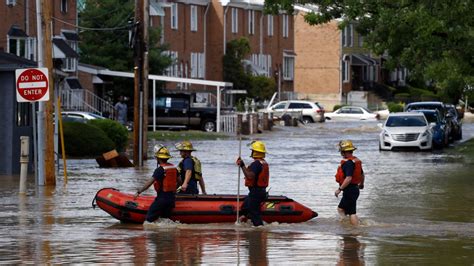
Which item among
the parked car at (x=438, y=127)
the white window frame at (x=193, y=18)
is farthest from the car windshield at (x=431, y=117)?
the white window frame at (x=193, y=18)

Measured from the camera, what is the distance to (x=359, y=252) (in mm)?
17172

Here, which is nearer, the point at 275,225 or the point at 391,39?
the point at 275,225

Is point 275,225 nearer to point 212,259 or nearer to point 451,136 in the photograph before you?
point 212,259

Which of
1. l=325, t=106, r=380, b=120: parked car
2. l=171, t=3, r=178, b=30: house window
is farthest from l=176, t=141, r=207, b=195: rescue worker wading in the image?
l=325, t=106, r=380, b=120: parked car

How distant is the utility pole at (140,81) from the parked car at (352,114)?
1840 inches

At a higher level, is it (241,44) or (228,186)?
(241,44)

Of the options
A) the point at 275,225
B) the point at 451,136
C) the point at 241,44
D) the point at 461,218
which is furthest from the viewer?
the point at 241,44

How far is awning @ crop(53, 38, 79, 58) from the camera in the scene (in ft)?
190

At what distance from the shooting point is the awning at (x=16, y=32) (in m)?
→ 54.9

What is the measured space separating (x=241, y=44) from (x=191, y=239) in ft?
216

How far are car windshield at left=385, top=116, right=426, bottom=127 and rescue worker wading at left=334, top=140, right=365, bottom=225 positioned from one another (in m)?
27.2

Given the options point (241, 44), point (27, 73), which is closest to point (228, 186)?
point (27, 73)

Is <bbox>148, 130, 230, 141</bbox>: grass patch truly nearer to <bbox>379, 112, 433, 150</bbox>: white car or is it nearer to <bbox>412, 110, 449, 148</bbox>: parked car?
<bbox>412, 110, 449, 148</bbox>: parked car

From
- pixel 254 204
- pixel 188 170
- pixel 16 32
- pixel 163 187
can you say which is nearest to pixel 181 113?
pixel 16 32
